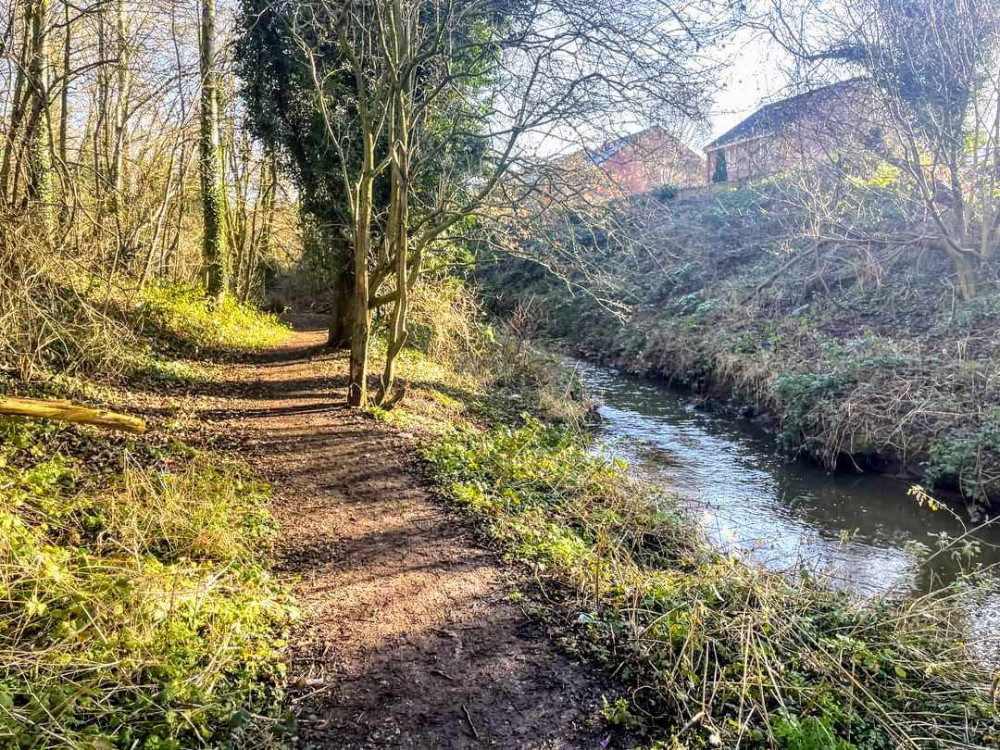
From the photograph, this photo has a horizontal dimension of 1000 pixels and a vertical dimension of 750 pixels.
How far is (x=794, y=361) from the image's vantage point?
1315 cm

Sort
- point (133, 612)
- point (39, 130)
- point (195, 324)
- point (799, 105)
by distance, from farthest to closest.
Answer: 1. point (799, 105)
2. point (195, 324)
3. point (39, 130)
4. point (133, 612)

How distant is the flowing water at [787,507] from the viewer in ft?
21.8

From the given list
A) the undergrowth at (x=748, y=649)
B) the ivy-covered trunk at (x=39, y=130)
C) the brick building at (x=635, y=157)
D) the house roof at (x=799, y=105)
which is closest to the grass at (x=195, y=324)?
the ivy-covered trunk at (x=39, y=130)

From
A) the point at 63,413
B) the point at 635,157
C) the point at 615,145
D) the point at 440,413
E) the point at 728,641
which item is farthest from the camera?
the point at 440,413

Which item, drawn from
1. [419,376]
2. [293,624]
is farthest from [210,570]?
[419,376]

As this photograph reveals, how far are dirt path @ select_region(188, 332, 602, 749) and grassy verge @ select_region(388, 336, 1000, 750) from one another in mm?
320

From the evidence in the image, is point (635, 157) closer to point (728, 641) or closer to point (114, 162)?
point (728, 641)

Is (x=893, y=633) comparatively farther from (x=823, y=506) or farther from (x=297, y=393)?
(x=297, y=393)

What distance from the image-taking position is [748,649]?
3.72m

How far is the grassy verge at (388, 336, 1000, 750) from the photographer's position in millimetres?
3371

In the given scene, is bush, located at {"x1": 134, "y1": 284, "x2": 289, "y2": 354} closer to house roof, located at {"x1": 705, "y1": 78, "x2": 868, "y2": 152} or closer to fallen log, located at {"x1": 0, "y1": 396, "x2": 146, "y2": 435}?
fallen log, located at {"x1": 0, "y1": 396, "x2": 146, "y2": 435}

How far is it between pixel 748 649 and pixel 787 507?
5.44m

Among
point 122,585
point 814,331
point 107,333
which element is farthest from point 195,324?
point 814,331

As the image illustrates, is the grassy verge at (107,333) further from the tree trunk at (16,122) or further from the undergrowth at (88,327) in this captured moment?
the tree trunk at (16,122)
